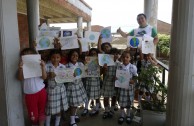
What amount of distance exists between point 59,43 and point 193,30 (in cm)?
150

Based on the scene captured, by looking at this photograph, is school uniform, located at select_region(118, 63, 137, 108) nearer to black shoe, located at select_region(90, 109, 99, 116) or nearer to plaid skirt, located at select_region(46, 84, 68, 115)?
black shoe, located at select_region(90, 109, 99, 116)

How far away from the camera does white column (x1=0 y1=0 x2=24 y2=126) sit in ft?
6.86

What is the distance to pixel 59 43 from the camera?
2.57 meters

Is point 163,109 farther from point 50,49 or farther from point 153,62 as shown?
point 50,49

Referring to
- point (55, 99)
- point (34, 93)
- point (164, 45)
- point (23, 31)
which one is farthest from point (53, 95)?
point (164, 45)

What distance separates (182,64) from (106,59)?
1034 millimetres

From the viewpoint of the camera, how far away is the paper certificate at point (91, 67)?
275 cm

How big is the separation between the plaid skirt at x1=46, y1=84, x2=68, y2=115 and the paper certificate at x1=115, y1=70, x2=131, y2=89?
72 centimetres

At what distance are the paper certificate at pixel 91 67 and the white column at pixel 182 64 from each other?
999mm

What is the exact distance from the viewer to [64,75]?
8.10ft

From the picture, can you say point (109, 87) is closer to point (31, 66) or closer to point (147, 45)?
point (147, 45)

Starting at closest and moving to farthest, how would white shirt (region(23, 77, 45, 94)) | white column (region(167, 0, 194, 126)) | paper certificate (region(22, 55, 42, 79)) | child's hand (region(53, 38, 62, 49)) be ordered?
white column (region(167, 0, 194, 126)) < paper certificate (region(22, 55, 42, 79)) < white shirt (region(23, 77, 45, 94)) < child's hand (region(53, 38, 62, 49))

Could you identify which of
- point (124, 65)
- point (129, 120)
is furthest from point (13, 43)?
point (129, 120)

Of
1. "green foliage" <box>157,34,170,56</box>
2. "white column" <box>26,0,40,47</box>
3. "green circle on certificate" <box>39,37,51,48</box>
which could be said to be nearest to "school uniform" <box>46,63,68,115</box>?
"green circle on certificate" <box>39,37,51,48</box>
